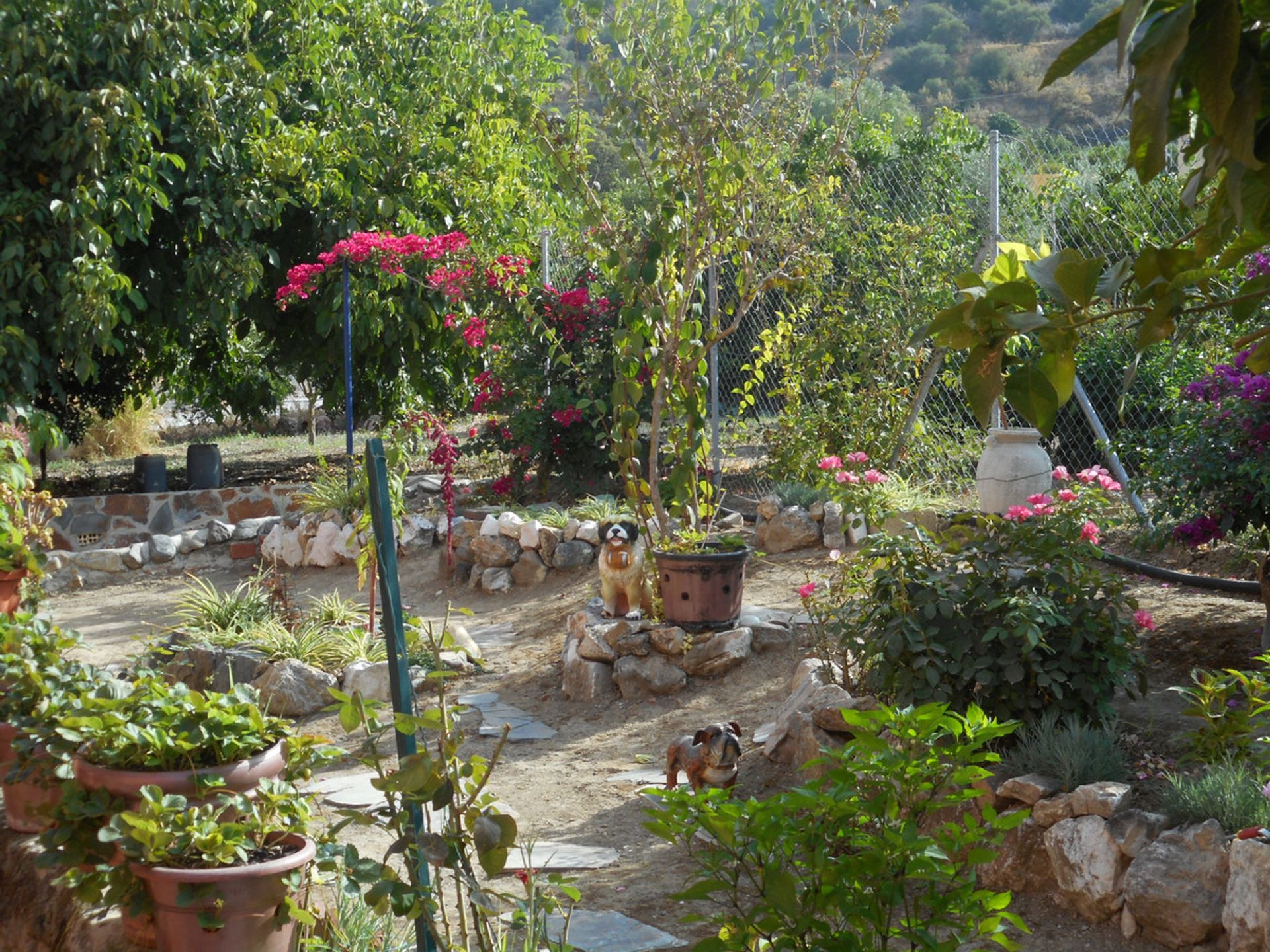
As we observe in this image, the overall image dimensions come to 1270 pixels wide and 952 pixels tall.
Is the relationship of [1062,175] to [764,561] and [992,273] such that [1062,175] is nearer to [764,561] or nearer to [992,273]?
[764,561]

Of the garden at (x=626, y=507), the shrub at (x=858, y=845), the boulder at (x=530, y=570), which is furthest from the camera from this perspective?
the boulder at (x=530, y=570)

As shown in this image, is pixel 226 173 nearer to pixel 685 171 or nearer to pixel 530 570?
pixel 530 570

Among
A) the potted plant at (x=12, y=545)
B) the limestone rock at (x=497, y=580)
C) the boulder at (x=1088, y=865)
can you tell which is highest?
the potted plant at (x=12, y=545)

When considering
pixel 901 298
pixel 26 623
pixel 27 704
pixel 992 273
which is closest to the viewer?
pixel 992 273

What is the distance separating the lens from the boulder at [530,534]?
704cm

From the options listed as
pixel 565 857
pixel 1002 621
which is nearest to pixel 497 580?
pixel 565 857

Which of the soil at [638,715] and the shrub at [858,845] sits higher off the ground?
the shrub at [858,845]

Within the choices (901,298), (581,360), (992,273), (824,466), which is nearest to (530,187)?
(581,360)

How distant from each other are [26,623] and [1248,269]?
4.11 m

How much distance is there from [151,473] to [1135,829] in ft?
28.5

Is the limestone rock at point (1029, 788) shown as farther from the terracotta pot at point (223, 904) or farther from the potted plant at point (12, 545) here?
the potted plant at point (12, 545)

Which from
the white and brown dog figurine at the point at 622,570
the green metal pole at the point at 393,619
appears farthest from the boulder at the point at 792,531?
the green metal pole at the point at 393,619

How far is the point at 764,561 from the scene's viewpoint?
6449 millimetres

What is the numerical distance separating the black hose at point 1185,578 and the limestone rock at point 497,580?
11.5ft
